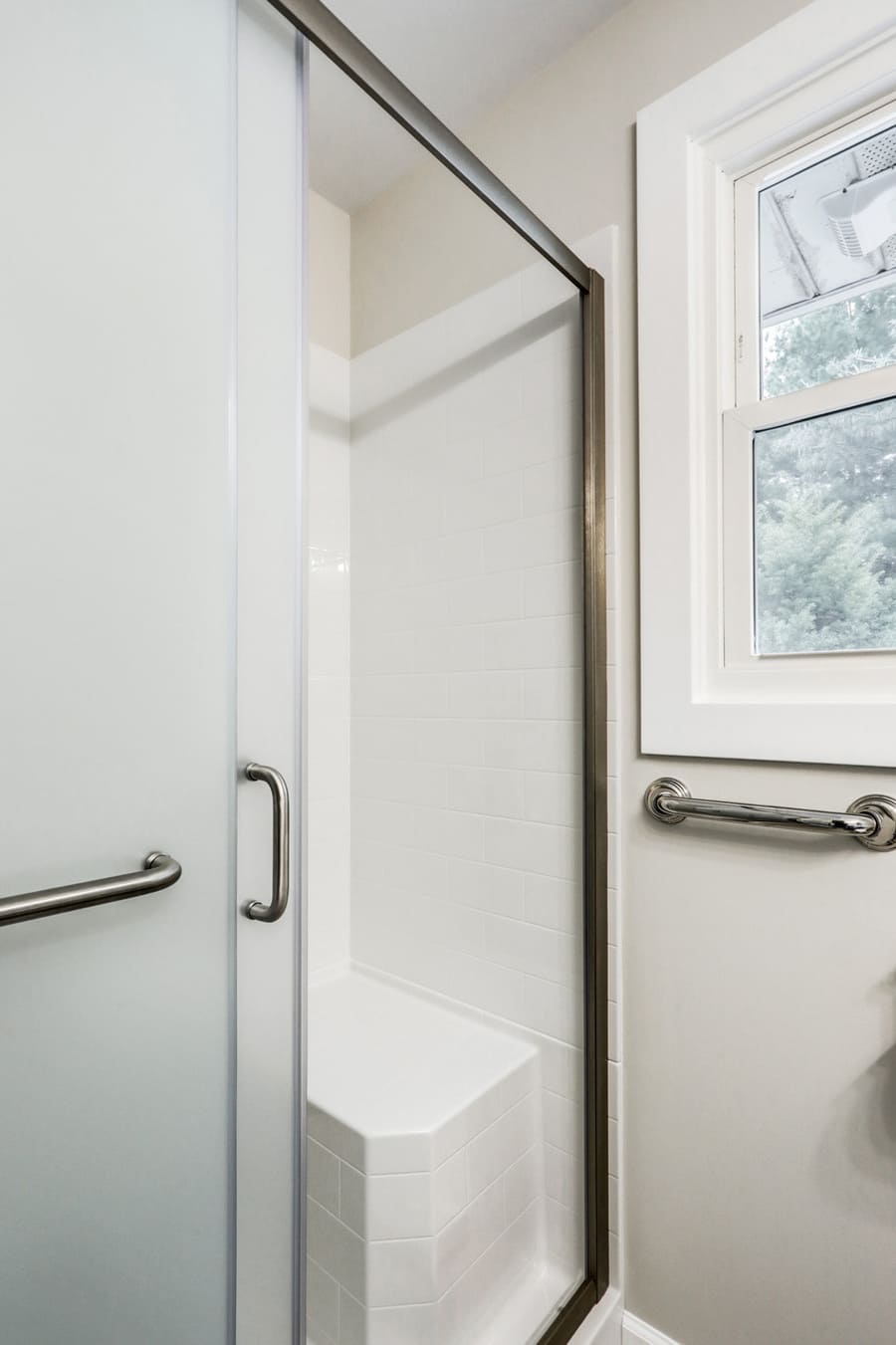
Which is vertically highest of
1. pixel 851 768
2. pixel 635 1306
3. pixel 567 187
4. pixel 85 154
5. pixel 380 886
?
pixel 567 187

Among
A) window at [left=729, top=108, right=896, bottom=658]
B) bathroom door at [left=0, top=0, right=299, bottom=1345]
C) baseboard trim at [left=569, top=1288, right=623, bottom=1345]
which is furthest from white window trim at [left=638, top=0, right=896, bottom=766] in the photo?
baseboard trim at [left=569, top=1288, right=623, bottom=1345]

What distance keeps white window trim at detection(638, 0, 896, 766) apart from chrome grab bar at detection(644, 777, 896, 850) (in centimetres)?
8

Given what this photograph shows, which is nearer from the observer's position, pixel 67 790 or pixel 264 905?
pixel 67 790

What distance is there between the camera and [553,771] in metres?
1.37

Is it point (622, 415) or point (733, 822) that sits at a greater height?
point (622, 415)

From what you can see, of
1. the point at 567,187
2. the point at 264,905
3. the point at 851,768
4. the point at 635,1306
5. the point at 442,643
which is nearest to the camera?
the point at 264,905

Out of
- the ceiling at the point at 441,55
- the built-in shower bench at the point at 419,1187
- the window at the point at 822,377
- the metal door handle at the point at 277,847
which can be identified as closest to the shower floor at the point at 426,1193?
the built-in shower bench at the point at 419,1187

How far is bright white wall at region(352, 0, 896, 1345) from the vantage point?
100 cm

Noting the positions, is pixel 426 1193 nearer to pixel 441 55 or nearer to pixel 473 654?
pixel 473 654

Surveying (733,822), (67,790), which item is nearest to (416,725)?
(733,822)

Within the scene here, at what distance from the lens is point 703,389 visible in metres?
1.19

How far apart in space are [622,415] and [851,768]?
0.72m

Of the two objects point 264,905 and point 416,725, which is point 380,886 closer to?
point 416,725

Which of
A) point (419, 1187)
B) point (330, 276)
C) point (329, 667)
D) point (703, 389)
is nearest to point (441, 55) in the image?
point (330, 276)
